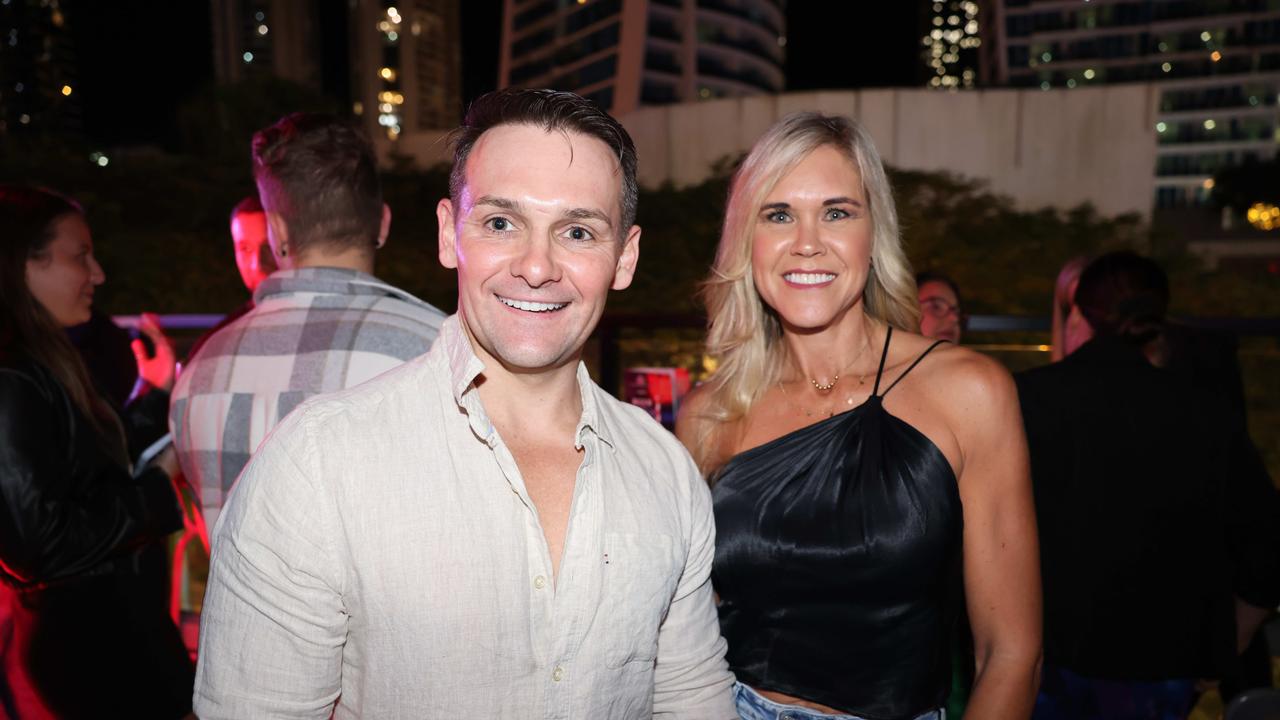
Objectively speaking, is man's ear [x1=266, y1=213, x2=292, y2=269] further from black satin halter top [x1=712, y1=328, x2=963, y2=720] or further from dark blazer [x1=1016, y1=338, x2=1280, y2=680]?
dark blazer [x1=1016, y1=338, x2=1280, y2=680]

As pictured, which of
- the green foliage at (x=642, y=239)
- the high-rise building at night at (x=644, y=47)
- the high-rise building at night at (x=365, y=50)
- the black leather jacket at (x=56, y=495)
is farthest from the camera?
the high-rise building at night at (x=365, y=50)

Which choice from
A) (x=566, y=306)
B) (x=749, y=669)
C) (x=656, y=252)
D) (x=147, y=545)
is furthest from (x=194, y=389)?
(x=656, y=252)

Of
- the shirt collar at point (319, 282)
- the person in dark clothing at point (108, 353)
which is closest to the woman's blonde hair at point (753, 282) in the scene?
the shirt collar at point (319, 282)

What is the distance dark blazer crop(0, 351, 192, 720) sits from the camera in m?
1.86

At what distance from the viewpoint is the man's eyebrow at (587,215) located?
4.30 feet

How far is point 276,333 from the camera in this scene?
1.92m

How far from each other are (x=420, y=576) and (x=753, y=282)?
1.33 m

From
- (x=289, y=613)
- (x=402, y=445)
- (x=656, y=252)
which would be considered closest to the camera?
(x=289, y=613)

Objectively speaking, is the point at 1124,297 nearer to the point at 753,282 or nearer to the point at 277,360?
the point at 753,282

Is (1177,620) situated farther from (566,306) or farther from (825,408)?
(566,306)

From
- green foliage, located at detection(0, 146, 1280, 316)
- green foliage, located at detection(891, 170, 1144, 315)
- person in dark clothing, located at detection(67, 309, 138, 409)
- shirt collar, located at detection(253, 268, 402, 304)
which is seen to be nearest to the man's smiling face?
shirt collar, located at detection(253, 268, 402, 304)

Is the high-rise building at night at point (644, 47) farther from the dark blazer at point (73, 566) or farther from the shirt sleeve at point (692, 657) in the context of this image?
the shirt sleeve at point (692, 657)

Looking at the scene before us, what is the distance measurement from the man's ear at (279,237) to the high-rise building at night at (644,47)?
58.3m

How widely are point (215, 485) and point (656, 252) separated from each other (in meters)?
16.0
